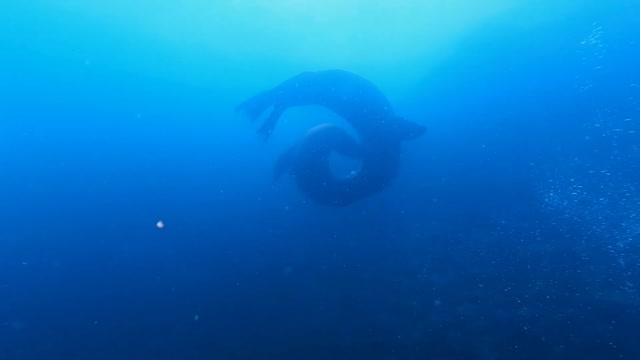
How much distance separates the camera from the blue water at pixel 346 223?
7766 mm

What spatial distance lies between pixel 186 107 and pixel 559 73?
54.8 feet

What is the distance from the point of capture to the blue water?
7766 mm

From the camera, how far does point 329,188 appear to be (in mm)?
8211

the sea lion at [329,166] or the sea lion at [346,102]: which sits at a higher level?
the sea lion at [346,102]

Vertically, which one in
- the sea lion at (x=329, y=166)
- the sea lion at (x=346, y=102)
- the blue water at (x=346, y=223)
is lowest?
the blue water at (x=346, y=223)

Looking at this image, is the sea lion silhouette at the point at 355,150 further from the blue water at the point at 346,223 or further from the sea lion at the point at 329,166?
the blue water at the point at 346,223

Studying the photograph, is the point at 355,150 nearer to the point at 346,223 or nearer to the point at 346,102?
the point at 346,102

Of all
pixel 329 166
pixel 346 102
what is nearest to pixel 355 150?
pixel 329 166

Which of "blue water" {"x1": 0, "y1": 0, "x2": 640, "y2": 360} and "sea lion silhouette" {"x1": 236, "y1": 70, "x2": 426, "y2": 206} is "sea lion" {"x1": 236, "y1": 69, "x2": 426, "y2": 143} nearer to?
"sea lion silhouette" {"x1": 236, "y1": 70, "x2": 426, "y2": 206}

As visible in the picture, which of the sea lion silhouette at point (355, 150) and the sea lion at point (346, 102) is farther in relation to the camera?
the sea lion at point (346, 102)

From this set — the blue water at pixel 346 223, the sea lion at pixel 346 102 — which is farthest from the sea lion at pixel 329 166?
the blue water at pixel 346 223

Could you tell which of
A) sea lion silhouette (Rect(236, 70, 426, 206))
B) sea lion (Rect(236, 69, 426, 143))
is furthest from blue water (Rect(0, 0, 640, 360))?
sea lion silhouette (Rect(236, 70, 426, 206))

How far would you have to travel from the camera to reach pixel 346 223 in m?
10.6

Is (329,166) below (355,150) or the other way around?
below
